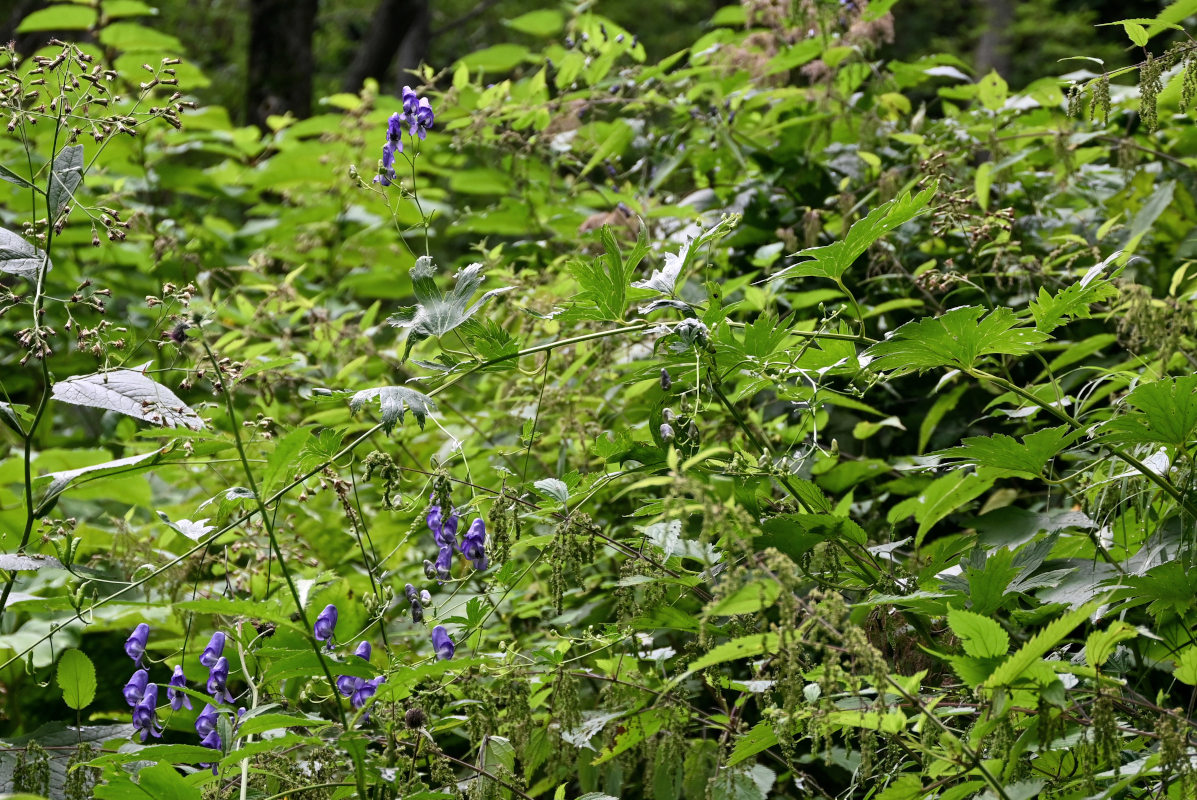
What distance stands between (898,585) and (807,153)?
1.65 metres

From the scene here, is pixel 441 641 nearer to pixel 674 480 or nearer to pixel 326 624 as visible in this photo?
pixel 326 624

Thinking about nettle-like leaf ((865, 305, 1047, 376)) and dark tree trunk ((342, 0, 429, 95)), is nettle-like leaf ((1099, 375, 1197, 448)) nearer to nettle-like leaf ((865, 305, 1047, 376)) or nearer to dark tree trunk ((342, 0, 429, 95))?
nettle-like leaf ((865, 305, 1047, 376))

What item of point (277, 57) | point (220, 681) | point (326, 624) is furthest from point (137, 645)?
point (277, 57)

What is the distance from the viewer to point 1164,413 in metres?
1.21

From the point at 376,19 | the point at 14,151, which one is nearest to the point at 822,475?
the point at 14,151

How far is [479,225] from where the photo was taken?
3092 millimetres

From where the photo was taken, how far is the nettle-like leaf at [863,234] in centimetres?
126

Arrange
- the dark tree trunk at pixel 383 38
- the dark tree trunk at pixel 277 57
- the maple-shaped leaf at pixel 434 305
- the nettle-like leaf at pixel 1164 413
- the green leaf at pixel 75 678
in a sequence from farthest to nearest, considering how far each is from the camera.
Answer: the dark tree trunk at pixel 383 38 < the dark tree trunk at pixel 277 57 < the green leaf at pixel 75 678 < the maple-shaped leaf at pixel 434 305 < the nettle-like leaf at pixel 1164 413

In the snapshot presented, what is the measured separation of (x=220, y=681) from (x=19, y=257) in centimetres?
70

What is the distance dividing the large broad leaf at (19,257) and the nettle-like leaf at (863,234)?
1100 mm

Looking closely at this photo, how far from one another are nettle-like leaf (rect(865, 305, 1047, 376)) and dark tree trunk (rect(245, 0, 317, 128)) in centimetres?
496

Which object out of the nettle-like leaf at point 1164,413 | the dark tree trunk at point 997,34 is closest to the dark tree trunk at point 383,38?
the nettle-like leaf at point 1164,413

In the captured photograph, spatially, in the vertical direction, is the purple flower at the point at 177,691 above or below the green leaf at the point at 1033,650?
below

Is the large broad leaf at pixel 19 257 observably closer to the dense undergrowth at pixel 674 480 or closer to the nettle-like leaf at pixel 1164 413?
the dense undergrowth at pixel 674 480
